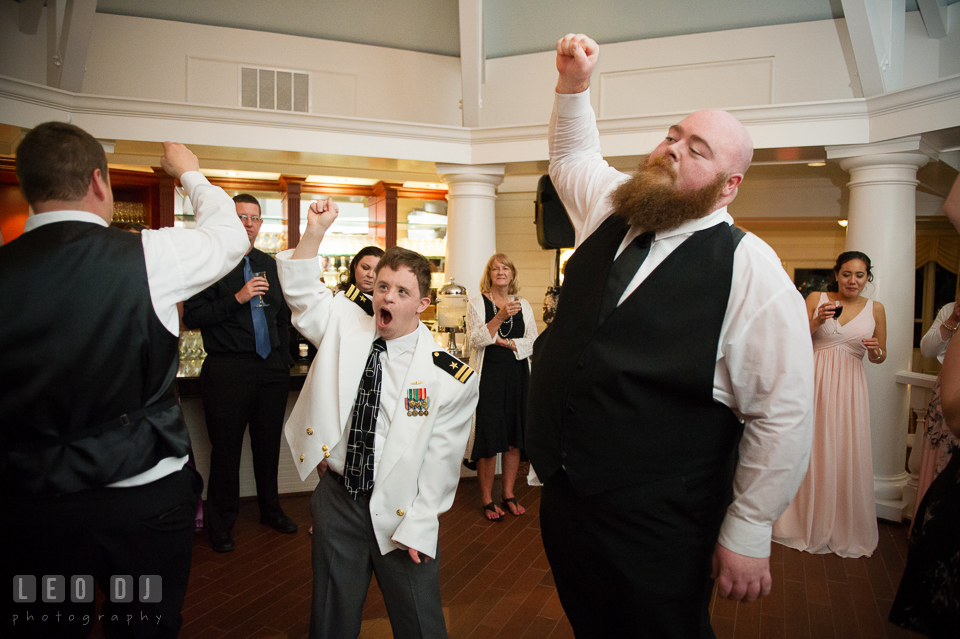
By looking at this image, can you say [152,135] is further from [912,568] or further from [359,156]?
[912,568]

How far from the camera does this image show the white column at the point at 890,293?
4.07m

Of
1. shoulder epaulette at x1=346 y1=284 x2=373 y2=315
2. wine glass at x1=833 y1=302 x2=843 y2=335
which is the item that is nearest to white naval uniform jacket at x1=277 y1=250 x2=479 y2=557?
shoulder epaulette at x1=346 y1=284 x2=373 y2=315

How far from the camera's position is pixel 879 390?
4086 mm

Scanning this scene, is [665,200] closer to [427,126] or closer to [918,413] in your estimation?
[427,126]

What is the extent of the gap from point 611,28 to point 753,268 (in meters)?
4.84

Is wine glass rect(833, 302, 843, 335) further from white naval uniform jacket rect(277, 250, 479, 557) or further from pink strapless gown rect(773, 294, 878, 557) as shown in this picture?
white naval uniform jacket rect(277, 250, 479, 557)

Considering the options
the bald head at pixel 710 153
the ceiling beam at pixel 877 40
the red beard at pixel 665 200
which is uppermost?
the ceiling beam at pixel 877 40

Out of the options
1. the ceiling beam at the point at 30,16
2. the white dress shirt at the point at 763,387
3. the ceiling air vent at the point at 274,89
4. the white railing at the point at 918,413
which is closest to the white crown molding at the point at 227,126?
the ceiling air vent at the point at 274,89

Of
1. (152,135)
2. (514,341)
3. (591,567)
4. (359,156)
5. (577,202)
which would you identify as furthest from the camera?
(359,156)

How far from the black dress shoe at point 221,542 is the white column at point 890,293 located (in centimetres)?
415

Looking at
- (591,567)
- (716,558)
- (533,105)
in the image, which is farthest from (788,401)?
(533,105)

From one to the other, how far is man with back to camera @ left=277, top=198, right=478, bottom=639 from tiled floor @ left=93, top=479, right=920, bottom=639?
2.69 ft

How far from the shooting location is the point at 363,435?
1.86 meters

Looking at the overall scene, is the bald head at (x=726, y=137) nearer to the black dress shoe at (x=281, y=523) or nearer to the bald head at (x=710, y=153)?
the bald head at (x=710, y=153)
